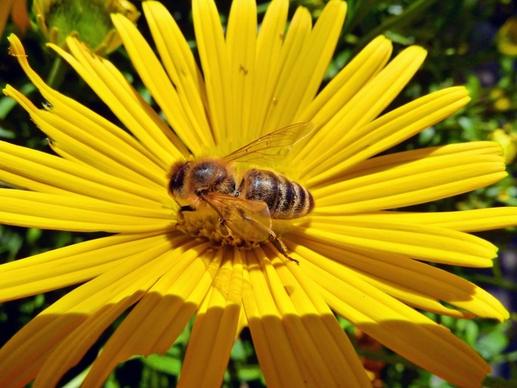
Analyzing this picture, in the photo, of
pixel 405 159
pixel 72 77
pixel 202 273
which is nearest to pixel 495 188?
pixel 405 159

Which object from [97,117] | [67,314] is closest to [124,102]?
[97,117]

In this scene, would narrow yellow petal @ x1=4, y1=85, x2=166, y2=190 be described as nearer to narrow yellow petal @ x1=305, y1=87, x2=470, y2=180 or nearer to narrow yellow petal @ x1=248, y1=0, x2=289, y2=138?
narrow yellow petal @ x1=248, y1=0, x2=289, y2=138

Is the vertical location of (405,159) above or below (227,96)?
below

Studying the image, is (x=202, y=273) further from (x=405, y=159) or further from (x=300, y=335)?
(x=405, y=159)

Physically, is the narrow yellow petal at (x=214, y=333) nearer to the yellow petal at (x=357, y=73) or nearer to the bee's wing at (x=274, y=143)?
the bee's wing at (x=274, y=143)

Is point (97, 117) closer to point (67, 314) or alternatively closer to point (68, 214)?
point (68, 214)
